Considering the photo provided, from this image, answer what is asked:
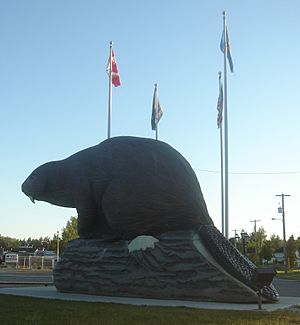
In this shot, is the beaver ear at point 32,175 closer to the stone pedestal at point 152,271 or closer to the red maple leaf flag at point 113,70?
the stone pedestal at point 152,271

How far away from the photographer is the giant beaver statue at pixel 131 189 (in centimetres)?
1427

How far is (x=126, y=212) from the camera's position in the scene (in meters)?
14.5

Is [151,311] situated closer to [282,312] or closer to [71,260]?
[282,312]

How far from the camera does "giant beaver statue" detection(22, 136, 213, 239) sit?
14273mm

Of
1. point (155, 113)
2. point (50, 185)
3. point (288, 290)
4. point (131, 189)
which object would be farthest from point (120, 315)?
point (155, 113)

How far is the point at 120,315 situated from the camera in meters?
9.20

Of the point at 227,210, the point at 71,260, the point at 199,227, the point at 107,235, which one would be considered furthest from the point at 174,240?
the point at 227,210

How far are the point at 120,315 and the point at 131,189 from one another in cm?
563

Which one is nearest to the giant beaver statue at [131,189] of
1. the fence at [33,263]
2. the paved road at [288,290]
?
the paved road at [288,290]

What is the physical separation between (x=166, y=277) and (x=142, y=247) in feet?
3.39

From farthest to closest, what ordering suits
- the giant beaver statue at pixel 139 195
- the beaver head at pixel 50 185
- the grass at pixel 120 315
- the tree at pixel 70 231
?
the tree at pixel 70 231 → the beaver head at pixel 50 185 → the giant beaver statue at pixel 139 195 → the grass at pixel 120 315

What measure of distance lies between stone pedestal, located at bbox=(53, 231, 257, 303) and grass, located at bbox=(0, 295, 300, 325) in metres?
2.15

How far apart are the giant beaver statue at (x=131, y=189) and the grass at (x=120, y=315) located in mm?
3676

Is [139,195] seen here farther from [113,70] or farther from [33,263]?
[33,263]
